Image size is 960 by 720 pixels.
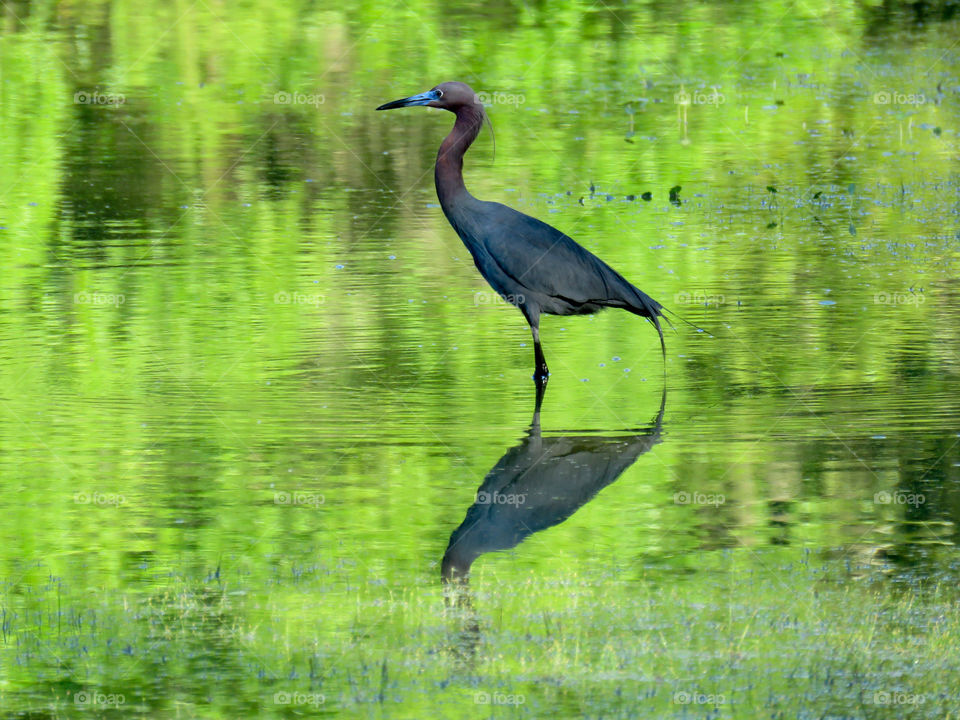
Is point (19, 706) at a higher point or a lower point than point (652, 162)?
lower

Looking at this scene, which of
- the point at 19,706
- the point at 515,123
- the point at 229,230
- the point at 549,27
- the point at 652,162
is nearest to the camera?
the point at 19,706

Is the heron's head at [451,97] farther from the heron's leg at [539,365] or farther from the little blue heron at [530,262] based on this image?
the heron's leg at [539,365]

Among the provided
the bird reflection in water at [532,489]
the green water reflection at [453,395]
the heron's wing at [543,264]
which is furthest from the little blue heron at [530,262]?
the bird reflection in water at [532,489]

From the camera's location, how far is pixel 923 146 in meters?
18.5

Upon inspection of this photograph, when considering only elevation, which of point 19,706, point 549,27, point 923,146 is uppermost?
point 549,27

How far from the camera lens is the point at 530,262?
11.0m

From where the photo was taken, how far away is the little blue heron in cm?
1098

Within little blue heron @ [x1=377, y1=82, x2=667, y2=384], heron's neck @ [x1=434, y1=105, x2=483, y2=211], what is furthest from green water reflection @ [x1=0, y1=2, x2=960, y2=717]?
heron's neck @ [x1=434, y1=105, x2=483, y2=211]

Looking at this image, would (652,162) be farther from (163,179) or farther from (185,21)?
(185,21)

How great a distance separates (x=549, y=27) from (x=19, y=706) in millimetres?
A: 21225

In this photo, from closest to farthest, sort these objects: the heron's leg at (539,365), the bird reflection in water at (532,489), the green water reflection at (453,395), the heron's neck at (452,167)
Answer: the green water reflection at (453,395) < the bird reflection in water at (532,489) < the heron's leg at (539,365) < the heron's neck at (452,167)

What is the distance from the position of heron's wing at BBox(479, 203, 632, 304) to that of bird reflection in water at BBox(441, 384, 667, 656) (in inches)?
50.3

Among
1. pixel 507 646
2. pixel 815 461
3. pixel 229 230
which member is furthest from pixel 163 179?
pixel 507 646

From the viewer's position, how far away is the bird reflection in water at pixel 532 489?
7.36 m
